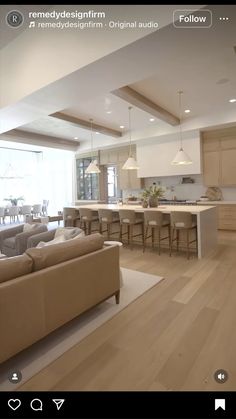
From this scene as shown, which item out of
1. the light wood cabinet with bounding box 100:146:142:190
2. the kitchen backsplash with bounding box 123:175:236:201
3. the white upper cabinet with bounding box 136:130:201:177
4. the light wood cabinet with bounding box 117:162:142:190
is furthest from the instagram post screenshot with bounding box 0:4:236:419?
the light wood cabinet with bounding box 117:162:142:190

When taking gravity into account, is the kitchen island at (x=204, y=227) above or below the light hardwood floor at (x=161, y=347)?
above

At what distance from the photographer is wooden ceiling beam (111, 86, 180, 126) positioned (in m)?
4.36

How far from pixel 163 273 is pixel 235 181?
402 centimetres

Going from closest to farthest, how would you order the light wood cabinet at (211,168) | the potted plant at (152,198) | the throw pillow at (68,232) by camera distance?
1. the throw pillow at (68,232)
2. the potted plant at (152,198)
3. the light wood cabinet at (211,168)

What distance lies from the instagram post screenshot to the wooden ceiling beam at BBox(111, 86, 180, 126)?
42 mm

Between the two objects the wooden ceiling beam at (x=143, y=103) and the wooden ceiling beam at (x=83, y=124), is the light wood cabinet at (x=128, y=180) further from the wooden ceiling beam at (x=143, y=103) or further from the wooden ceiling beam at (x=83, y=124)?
the wooden ceiling beam at (x=143, y=103)

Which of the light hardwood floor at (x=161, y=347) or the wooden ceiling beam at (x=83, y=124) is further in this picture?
the wooden ceiling beam at (x=83, y=124)

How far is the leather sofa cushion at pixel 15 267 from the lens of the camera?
1754mm

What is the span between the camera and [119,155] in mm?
8375

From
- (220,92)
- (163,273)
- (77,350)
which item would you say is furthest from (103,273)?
(220,92)
